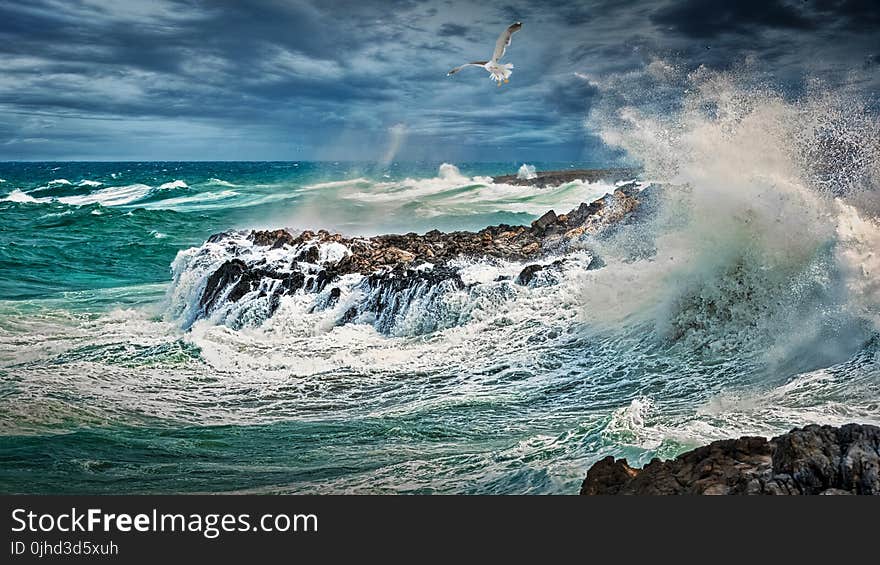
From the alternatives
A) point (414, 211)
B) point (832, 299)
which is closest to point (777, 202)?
point (832, 299)

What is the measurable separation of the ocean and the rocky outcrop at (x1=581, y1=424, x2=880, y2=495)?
2.17ft

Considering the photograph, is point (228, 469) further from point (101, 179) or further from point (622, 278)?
point (101, 179)

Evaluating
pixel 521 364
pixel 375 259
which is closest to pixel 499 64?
pixel 521 364

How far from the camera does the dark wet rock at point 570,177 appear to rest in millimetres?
18484

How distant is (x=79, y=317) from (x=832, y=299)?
21.5ft

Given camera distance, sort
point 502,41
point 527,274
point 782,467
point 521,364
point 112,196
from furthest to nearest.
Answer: point 112,196 → point 527,274 → point 521,364 → point 502,41 → point 782,467

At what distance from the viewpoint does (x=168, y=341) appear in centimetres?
673

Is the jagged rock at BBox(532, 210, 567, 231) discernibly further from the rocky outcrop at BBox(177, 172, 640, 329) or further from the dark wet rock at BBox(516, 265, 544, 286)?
the dark wet rock at BBox(516, 265, 544, 286)

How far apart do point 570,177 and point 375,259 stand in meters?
12.9

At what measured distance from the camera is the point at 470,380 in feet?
17.5

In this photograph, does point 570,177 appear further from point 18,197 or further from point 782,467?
point 782,467

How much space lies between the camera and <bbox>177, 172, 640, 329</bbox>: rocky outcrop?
6.88 metres

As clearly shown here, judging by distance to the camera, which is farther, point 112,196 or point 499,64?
point 112,196

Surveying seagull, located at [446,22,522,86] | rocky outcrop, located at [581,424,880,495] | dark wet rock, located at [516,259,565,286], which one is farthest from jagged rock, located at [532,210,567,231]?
rocky outcrop, located at [581,424,880,495]
